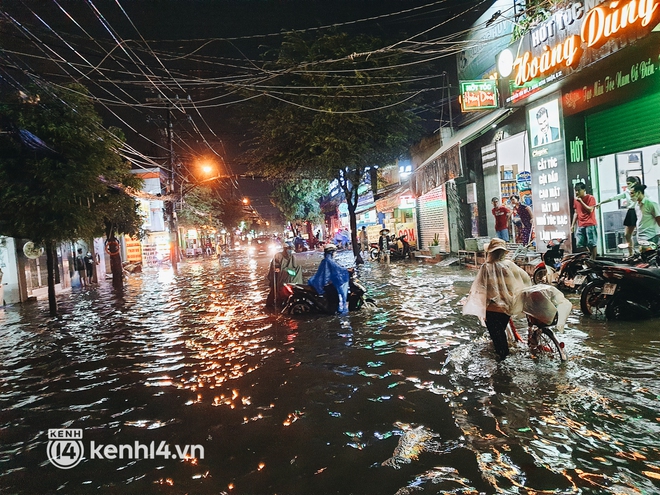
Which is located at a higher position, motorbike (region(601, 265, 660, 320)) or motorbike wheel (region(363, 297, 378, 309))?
motorbike (region(601, 265, 660, 320))

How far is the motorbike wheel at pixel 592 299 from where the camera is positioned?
7.74m

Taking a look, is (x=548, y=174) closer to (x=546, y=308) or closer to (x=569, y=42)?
(x=569, y=42)

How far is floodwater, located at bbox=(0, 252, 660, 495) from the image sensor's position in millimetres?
3297

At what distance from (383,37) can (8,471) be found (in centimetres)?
2077

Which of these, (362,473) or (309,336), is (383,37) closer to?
(309,336)

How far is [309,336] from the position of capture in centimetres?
790

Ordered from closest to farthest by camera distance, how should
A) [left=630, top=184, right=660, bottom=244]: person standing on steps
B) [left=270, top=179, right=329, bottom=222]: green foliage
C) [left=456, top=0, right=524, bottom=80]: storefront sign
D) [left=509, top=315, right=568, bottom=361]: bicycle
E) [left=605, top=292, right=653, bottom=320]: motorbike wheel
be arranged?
1. [left=509, top=315, right=568, bottom=361]: bicycle
2. [left=605, top=292, right=653, bottom=320]: motorbike wheel
3. [left=630, top=184, right=660, bottom=244]: person standing on steps
4. [left=456, top=0, right=524, bottom=80]: storefront sign
5. [left=270, top=179, right=329, bottom=222]: green foliage

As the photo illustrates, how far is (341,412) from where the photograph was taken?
14.7 feet

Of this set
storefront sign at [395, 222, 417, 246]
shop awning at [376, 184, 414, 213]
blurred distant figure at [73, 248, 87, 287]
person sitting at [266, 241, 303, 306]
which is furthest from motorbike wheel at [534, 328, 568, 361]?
→ blurred distant figure at [73, 248, 87, 287]

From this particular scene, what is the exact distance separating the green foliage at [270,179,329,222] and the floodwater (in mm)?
32316

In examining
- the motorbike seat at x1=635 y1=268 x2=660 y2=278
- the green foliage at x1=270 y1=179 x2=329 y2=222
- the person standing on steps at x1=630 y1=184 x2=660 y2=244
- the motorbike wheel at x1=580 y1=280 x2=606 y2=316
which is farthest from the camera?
the green foliage at x1=270 y1=179 x2=329 y2=222

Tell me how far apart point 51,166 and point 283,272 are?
6.95 metres

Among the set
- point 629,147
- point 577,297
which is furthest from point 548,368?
point 629,147

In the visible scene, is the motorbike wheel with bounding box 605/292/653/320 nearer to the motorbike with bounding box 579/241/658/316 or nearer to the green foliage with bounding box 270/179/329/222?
the motorbike with bounding box 579/241/658/316
